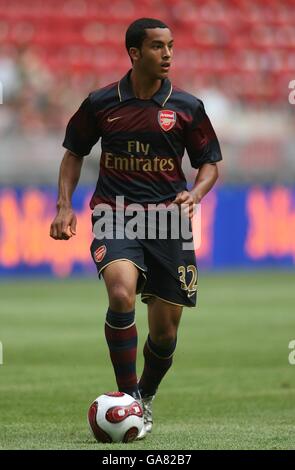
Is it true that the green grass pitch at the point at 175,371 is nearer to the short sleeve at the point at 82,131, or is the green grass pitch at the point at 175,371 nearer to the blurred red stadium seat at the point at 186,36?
the short sleeve at the point at 82,131

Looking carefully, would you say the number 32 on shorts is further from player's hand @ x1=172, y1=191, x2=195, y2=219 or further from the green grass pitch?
the green grass pitch

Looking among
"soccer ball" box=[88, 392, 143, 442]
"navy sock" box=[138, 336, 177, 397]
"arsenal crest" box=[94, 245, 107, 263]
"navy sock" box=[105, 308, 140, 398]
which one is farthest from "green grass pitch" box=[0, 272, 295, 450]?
"arsenal crest" box=[94, 245, 107, 263]

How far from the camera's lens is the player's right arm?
22.6 feet

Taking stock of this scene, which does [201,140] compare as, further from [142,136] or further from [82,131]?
[82,131]

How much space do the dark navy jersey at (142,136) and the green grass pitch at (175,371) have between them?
1.40 meters

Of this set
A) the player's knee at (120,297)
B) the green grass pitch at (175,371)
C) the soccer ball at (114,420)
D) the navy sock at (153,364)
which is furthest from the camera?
the navy sock at (153,364)

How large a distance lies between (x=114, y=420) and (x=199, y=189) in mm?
1425

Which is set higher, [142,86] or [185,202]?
[142,86]

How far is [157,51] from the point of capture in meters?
6.86

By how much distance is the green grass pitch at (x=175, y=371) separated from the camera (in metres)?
6.77

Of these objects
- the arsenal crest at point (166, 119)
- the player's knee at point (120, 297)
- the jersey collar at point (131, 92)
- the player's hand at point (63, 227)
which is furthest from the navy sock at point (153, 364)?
the jersey collar at point (131, 92)

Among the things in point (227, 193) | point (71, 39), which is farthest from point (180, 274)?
point (71, 39)

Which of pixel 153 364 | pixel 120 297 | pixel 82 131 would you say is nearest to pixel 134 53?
pixel 82 131
